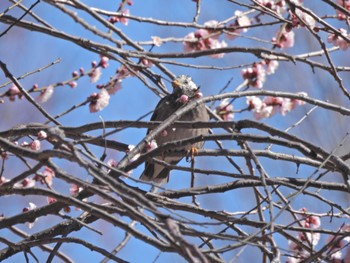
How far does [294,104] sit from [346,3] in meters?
0.63

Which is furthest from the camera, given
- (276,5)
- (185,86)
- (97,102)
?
(185,86)

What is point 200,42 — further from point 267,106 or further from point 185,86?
point 185,86

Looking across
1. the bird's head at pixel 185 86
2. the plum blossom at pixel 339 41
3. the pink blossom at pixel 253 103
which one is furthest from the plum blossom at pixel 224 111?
the bird's head at pixel 185 86

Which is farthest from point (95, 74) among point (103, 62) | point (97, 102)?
point (97, 102)

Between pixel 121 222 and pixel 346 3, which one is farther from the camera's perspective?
pixel 346 3

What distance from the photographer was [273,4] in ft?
13.2

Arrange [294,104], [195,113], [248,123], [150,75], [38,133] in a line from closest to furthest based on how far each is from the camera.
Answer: [248,123], [38,133], [150,75], [294,104], [195,113]

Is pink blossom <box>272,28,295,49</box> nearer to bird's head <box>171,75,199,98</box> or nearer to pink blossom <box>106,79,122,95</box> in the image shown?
pink blossom <box>106,79,122,95</box>

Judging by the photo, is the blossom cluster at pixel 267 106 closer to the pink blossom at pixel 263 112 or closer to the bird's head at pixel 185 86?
the pink blossom at pixel 263 112

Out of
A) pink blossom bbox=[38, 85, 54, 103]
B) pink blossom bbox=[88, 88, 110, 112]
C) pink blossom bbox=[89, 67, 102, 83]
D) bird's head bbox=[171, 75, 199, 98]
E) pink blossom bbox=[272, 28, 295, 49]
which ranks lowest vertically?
pink blossom bbox=[88, 88, 110, 112]

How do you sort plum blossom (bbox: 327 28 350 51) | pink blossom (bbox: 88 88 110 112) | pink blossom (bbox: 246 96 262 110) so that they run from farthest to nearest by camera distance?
pink blossom (bbox: 246 96 262 110), plum blossom (bbox: 327 28 350 51), pink blossom (bbox: 88 88 110 112)

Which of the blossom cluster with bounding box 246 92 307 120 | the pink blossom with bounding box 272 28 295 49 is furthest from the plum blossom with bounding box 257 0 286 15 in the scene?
the blossom cluster with bounding box 246 92 307 120

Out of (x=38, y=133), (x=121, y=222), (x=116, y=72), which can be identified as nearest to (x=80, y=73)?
(x=116, y=72)

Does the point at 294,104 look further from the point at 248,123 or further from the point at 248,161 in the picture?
the point at 248,123
